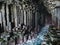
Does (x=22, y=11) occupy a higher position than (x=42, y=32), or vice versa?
(x=22, y=11)

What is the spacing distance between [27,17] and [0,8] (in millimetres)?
376

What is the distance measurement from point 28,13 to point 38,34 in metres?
0.30

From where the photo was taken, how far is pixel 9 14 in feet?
7.37

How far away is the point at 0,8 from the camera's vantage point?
2.24m

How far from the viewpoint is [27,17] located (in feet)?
7.30

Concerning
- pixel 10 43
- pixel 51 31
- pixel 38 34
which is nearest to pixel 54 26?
pixel 51 31

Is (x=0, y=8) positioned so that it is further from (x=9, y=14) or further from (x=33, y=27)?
(x=33, y=27)

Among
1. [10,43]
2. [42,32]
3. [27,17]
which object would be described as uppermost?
[27,17]

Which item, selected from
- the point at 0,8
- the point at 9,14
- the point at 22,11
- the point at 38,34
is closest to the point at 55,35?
the point at 38,34

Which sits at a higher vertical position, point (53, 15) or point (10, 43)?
point (53, 15)

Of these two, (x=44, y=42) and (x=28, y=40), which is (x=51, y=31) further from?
(x=28, y=40)

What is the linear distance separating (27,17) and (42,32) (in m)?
0.28

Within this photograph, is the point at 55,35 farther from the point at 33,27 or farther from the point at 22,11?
the point at 22,11

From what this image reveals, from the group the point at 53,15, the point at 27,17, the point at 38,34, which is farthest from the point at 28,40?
the point at 53,15
